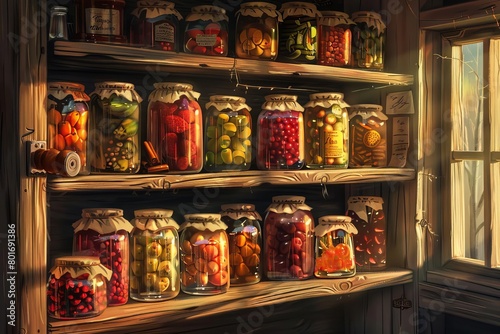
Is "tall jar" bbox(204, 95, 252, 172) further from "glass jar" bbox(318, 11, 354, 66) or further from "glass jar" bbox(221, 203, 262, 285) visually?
"glass jar" bbox(318, 11, 354, 66)

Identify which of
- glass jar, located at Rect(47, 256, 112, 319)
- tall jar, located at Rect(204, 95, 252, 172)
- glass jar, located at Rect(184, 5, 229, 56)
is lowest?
glass jar, located at Rect(47, 256, 112, 319)

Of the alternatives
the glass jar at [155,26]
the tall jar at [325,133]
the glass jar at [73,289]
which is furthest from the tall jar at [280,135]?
the glass jar at [73,289]

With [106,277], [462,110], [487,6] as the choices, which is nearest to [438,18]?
[487,6]

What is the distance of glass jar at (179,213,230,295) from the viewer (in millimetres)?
1885

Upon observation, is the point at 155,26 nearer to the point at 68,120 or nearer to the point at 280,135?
the point at 68,120

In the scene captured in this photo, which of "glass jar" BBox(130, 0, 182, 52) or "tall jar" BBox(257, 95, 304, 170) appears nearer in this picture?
"glass jar" BBox(130, 0, 182, 52)

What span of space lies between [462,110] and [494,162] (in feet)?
0.74

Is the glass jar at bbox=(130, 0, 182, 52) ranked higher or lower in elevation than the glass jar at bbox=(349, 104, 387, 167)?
higher

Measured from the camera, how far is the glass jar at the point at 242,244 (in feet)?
6.52

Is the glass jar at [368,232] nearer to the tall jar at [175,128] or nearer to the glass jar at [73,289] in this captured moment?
the tall jar at [175,128]

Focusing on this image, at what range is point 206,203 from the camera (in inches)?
85.7

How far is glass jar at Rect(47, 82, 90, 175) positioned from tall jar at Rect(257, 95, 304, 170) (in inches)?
22.0

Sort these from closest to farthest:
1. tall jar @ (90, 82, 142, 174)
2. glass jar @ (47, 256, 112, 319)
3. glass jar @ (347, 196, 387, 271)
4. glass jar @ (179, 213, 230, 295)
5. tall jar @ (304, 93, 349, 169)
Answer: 1. glass jar @ (47, 256, 112, 319)
2. tall jar @ (90, 82, 142, 174)
3. glass jar @ (179, 213, 230, 295)
4. tall jar @ (304, 93, 349, 169)
5. glass jar @ (347, 196, 387, 271)

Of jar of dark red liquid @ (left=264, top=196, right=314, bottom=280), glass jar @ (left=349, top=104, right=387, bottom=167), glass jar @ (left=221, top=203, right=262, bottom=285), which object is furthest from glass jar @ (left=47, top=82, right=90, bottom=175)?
glass jar @ (left=349, top=104, right=387, bottom=167)
